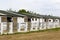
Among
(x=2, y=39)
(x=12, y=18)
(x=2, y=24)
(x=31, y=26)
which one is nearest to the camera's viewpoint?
(x=2, y=39)

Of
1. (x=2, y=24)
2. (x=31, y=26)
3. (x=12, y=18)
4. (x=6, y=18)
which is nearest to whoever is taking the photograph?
(x=2, y=24)

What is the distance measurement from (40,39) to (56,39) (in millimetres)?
1523

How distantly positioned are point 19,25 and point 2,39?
412 inches

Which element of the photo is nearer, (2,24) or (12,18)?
(2,24)

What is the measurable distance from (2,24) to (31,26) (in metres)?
8.95

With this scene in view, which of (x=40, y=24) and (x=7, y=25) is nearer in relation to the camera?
(x=7, y=25)

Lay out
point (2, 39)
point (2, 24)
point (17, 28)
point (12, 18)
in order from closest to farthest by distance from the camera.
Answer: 1. point (2, 39)
2. point (2, 24)
3. point (17, 28)
4. point (12, 18)

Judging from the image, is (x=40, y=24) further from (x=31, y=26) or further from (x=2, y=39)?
(x=2, y=39)

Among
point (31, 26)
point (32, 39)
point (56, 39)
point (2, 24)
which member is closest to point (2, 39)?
point (32, 39)

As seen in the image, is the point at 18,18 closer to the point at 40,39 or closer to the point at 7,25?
the point at 7,25

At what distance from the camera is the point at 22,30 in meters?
31.3

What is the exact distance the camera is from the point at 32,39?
66.1 feet

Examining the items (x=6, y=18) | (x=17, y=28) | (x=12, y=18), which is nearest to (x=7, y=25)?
(x=17, y=28)

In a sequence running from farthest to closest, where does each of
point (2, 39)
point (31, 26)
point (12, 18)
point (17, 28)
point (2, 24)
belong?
point (12, 18)
point (31, 26)
point (17, 28)
point (2, 24)
point (2, 39)
